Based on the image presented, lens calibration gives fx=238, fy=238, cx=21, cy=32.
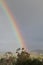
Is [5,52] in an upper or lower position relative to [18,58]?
upper

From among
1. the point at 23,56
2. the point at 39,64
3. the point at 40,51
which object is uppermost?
the point at 40,51

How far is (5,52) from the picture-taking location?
812 centimetres

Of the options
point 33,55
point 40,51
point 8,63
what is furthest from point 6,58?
point 40,51

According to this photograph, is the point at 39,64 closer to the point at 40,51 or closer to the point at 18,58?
the point at 18,58

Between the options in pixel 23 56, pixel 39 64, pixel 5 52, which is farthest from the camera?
pixel 5 52

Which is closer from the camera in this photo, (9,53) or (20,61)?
(20,61)

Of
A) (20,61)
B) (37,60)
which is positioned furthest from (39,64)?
(20,61)

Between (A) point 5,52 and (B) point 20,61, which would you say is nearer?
(B) point 20,61

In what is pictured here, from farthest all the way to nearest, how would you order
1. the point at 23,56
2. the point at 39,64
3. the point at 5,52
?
the point at 5,52, the point at 23,56, the point at 39,64

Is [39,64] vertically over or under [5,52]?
under

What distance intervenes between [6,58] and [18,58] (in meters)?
0.42

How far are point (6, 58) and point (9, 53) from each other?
39cm

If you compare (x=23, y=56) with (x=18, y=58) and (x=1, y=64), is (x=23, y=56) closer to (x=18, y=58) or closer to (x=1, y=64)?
(x=18, y=58)

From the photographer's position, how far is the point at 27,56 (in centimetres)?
751
